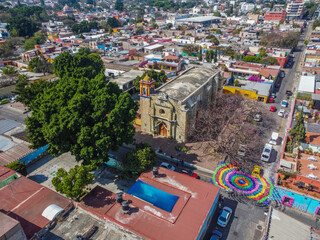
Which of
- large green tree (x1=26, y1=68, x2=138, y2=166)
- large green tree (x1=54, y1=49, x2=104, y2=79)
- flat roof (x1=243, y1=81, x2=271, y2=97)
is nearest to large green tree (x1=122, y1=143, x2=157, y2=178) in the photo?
large green tree (x1=26, y1=68, x2=138, y2=166)

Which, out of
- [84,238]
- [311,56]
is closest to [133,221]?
[84,238]

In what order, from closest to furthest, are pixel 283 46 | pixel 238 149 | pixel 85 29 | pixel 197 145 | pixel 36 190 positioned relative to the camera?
pixel 36 190
pixel 238 149
pixel 197 145
pixel 283 46
pixel 85 29

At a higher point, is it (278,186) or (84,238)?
(84,238)

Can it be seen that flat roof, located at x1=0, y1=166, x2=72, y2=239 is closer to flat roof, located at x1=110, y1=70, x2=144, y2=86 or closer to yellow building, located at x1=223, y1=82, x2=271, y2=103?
flat roof, located at x1=110, y1=70, x2=144, y2=86

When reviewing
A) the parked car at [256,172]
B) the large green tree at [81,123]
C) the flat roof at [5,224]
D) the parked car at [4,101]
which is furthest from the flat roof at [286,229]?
the parked car at [4,101]

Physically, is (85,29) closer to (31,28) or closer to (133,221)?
(31,28)

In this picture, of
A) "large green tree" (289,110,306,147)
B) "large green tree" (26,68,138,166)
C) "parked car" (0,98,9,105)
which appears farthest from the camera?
"parked car" (0,98,9,105)

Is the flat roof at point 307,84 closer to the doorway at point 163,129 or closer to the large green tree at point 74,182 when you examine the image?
the doorway at point 163,129
